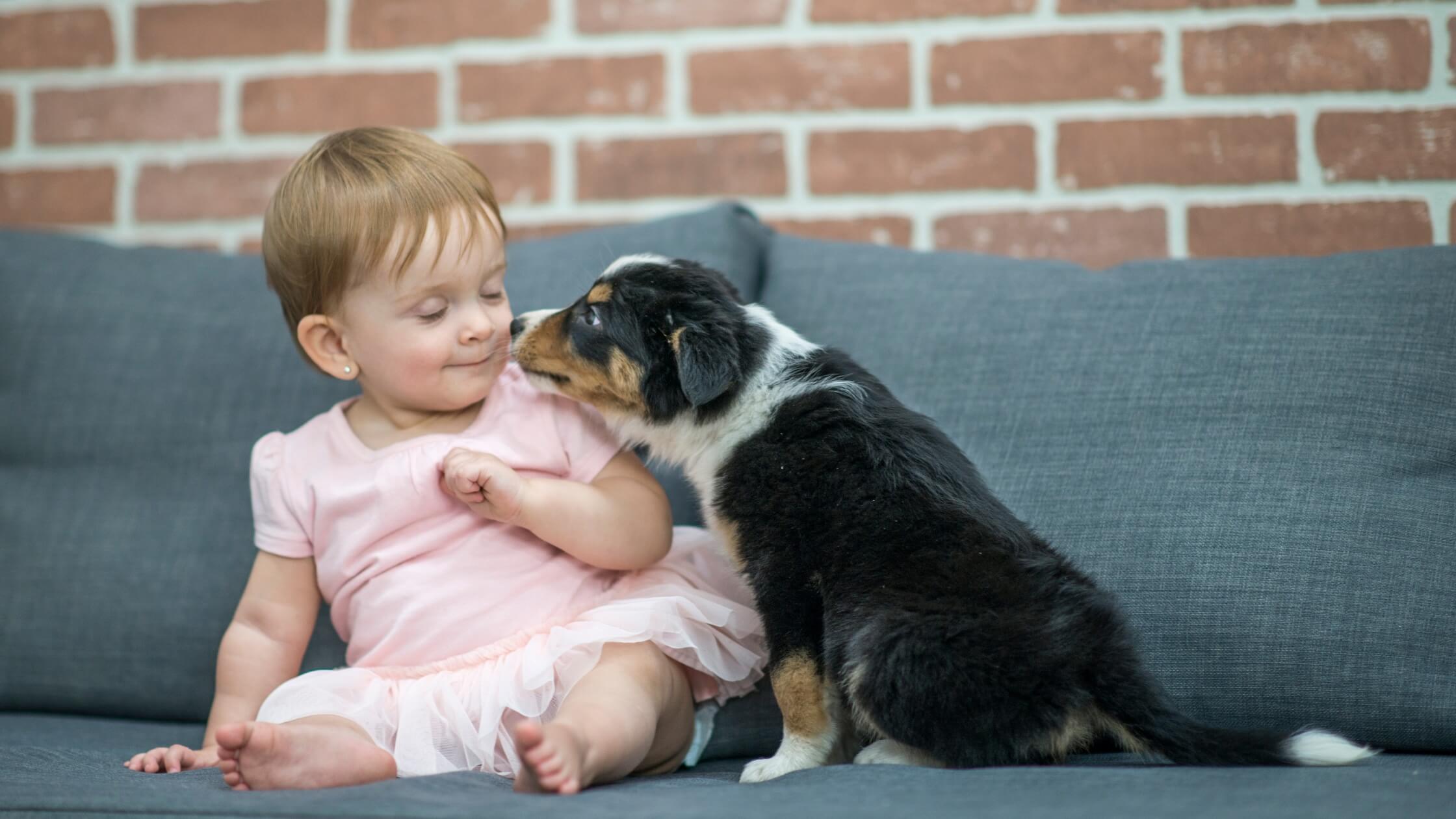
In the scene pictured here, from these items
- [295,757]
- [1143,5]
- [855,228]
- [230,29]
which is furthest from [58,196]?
[1143,5]

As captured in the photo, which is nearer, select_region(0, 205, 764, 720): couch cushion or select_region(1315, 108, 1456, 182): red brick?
select_region(0, 205, 764, 720): couch cushion

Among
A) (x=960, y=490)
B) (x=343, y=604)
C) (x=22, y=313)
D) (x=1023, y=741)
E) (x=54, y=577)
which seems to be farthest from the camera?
(x=22, y=313)

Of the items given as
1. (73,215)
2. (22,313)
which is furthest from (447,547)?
(73,215)

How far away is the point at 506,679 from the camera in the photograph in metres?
1.72

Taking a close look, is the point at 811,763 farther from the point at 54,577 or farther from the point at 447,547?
the point at 54,577

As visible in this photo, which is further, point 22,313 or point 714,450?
point 22,313

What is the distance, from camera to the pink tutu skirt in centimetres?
168

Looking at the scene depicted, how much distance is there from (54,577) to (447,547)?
0.80m

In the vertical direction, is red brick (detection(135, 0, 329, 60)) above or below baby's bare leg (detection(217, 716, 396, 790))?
above

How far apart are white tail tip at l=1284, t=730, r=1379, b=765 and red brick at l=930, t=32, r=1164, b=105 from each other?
157 cm

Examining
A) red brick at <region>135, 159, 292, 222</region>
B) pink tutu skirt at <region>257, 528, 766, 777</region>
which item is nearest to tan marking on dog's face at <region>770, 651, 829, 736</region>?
pink tutu skirt at <region>257, 528, 766, 777</region>

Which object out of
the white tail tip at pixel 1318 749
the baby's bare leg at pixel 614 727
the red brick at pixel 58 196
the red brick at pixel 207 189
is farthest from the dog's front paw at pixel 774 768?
the red brick at pixel 58 196

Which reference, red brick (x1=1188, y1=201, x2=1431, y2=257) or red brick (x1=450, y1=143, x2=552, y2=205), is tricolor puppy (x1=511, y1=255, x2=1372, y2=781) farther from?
red brick (x1=1188, y1=201, x2=1431, y2=257)

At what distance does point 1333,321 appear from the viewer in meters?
1.83
